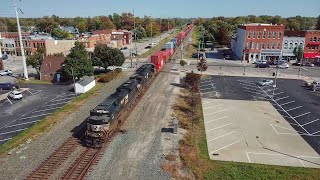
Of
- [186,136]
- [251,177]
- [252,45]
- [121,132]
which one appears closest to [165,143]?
[186,136]

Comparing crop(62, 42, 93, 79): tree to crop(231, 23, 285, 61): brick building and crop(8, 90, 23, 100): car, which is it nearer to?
crop(8, 90, 23, 100): car

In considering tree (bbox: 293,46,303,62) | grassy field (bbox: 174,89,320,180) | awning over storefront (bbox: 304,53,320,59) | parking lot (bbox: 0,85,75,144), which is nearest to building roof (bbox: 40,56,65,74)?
parking lot (bbox: 0,85,75,144)

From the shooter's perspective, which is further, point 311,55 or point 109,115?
point 311,55

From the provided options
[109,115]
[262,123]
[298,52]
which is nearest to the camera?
[109,115]

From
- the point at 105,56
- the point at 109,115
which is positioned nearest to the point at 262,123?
the point at 109,115

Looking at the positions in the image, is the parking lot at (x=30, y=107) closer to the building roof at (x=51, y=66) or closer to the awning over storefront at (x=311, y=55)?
the building roof at (x=51, y=66)

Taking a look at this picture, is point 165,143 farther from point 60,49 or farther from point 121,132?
point 60,49

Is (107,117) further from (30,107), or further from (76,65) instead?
(76,65)

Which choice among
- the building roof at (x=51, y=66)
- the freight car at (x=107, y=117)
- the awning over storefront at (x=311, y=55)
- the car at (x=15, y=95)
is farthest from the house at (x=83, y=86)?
the awning over storefront at (x=311, y=55)
